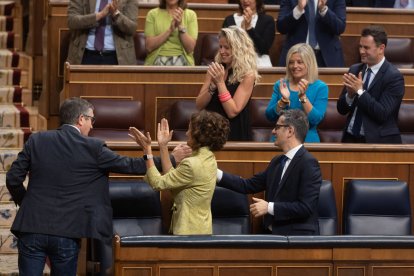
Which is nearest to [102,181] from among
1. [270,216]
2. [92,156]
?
[92,156]

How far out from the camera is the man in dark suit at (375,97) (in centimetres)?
622

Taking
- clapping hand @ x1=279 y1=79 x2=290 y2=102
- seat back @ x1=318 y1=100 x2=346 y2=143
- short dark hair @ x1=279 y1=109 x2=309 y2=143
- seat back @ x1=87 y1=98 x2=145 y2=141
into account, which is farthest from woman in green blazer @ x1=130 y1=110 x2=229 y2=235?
seat back @ x1=318 y1=100 x2=346 y2=143

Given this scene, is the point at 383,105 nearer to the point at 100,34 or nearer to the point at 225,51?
the point at 225,51

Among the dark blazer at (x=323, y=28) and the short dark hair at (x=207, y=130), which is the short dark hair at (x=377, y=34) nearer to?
the dark blazer at (x=323, y=28)

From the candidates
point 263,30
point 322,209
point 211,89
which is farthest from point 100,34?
point 322,209

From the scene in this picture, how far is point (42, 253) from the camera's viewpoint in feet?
16.1

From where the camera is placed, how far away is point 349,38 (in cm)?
834

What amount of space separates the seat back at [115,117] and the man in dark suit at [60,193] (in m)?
1.69

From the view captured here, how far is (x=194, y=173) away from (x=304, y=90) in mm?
1247

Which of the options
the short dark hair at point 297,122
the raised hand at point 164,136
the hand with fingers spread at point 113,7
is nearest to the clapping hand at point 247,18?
the hand with fingers spread at point 113,7

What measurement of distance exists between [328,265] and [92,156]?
1.12 m

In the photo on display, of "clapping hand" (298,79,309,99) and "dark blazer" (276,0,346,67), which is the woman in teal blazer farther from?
"dark blazer" (276,0,346,67)

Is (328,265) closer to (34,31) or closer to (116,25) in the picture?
(116,25)

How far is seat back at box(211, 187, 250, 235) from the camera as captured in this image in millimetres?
5586
